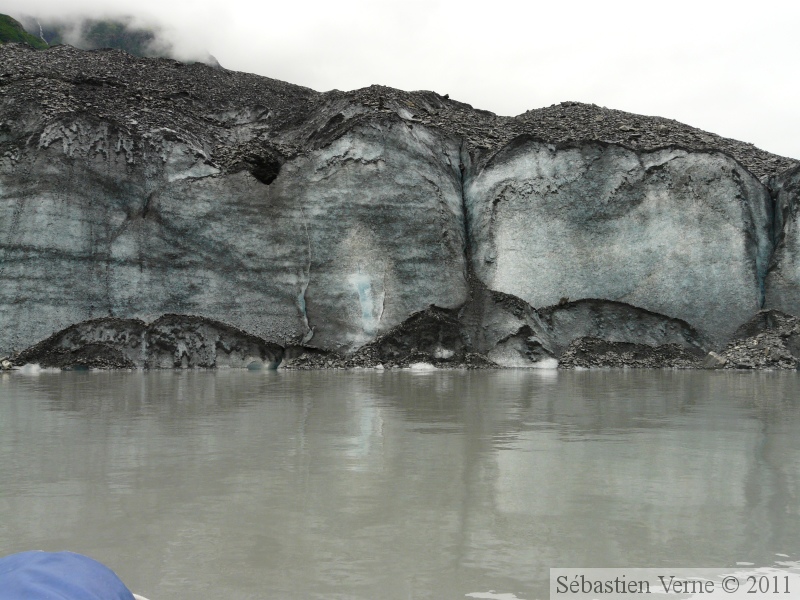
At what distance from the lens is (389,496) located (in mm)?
3734

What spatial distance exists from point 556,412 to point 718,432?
200cm

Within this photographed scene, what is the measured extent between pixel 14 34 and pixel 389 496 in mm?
68532

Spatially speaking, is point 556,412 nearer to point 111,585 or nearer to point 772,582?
point 772,582

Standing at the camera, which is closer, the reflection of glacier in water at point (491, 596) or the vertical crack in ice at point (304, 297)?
the reflection of glacier in water at point (491, 596)

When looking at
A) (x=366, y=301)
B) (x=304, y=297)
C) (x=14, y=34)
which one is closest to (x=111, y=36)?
(x=14, y=34)

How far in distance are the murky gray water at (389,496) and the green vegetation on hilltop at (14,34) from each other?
6180cm

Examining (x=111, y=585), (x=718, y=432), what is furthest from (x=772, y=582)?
(x=718, y=432)

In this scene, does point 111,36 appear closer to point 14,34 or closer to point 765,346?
point 14,34

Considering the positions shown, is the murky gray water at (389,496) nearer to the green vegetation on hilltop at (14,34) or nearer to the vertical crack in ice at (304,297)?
the vertical crack in ice at (304,297)

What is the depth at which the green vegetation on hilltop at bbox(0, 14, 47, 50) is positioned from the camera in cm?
5679

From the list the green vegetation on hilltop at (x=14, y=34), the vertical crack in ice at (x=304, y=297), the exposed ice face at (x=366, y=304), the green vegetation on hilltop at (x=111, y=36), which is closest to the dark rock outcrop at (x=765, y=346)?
the exposed ice face at (x=366, y=304)

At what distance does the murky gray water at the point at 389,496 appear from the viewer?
8.73ft

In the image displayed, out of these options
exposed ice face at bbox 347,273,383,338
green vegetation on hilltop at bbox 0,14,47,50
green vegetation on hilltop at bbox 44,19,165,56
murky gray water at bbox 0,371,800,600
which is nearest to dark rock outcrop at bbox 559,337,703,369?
exposed ice face at bbox 347,273,383,338

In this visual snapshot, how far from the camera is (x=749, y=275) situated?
21891mm
